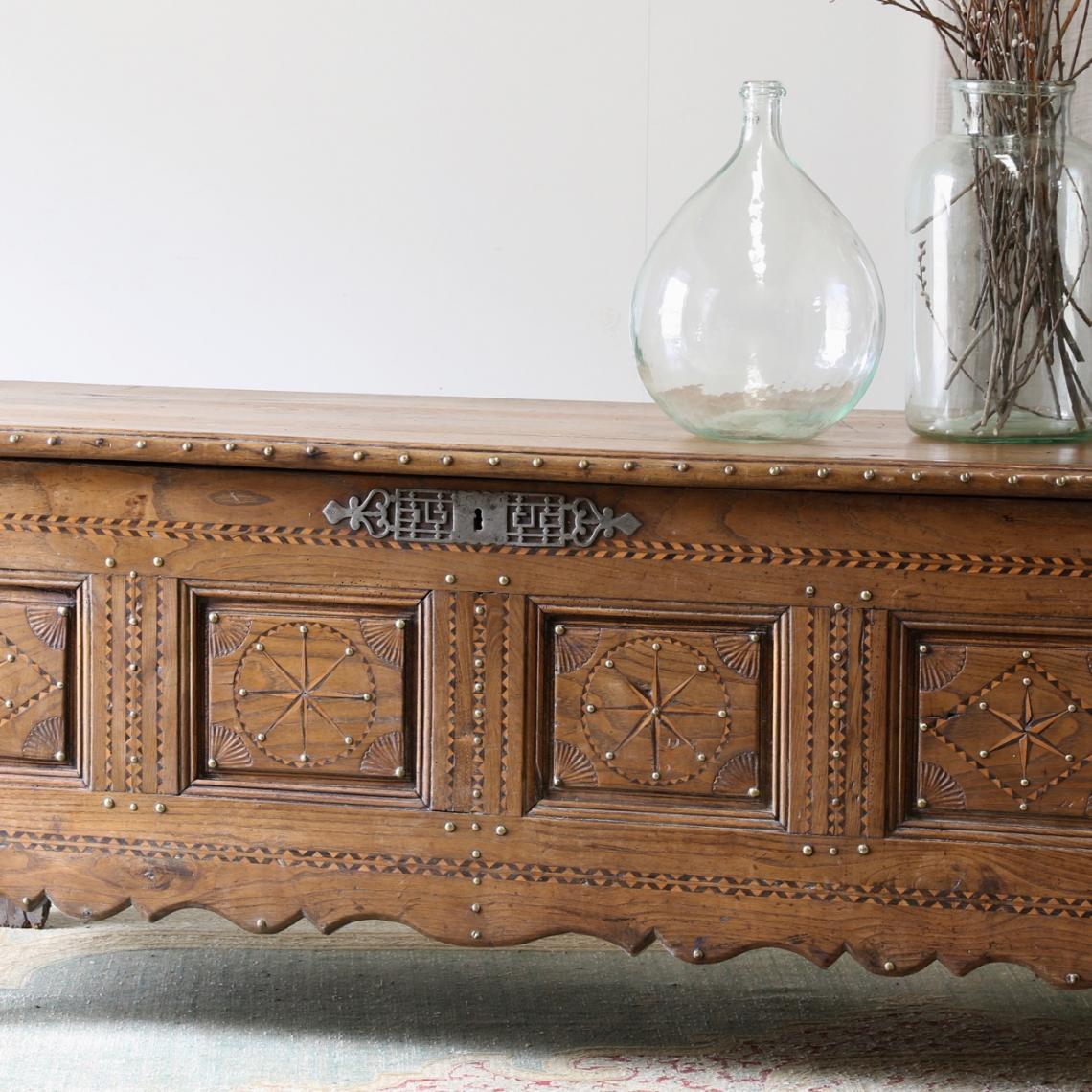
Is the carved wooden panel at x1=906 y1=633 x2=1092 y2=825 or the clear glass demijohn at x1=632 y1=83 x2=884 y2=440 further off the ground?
the clear glass demijohn at x1=632 y1=83 x2=884 y2=440

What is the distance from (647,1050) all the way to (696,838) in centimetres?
37

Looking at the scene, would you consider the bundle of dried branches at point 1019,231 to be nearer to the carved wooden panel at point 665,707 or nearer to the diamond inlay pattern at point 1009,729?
the diamond inlay pattern at point 1009,729

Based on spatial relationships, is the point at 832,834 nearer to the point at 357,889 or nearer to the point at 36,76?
the point at 357,889

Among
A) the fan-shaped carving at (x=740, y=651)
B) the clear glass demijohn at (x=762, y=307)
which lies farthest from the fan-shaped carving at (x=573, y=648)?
the clear glass demijohn at (x=762, y=307)

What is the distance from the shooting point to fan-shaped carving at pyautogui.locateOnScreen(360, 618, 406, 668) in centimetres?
165

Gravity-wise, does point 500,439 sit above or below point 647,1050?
above

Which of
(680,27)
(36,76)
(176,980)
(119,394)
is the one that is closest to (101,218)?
(36,76)

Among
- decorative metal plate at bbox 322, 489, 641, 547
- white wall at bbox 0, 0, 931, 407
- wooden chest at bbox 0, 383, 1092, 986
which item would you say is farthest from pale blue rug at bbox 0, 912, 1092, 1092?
white wall at bbox 0, 0, 931, 407

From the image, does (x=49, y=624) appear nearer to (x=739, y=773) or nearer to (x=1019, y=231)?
(x=739, y=773)

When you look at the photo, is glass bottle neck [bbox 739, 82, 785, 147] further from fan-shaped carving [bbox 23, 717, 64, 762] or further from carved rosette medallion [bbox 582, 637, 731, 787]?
fan-shaped carving [bbox 23, 717, 64, 762]

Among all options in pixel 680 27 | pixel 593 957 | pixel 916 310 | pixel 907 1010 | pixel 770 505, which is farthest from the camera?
pixel 680 27

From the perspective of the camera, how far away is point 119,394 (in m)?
2.07

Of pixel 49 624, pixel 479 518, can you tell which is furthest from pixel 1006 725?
pixel 49 624

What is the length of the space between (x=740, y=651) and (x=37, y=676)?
74 cm
